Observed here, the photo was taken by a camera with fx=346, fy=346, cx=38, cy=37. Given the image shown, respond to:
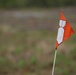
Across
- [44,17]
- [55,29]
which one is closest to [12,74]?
[55,29]

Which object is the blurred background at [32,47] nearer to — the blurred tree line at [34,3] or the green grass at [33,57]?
the green grass at [33,57]

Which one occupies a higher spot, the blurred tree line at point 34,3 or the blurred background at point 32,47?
the blurred tree line at point 34,3

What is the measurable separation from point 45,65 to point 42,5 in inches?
763

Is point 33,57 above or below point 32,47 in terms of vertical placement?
below

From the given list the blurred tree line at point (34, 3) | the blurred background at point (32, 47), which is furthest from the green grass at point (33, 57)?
the blurred tree line at point (34, 3)

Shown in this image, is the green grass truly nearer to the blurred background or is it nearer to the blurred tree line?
the blurred background

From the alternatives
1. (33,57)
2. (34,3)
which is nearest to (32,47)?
(33,57)

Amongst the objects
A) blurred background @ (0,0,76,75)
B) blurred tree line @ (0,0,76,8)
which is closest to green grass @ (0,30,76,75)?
blurred background @ (0,0,76,75)

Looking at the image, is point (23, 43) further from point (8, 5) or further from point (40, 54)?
point (8, 5)

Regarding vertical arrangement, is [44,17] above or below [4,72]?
above

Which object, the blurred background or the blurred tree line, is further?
the blurred tree line

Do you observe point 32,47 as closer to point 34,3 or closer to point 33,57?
point 33,57

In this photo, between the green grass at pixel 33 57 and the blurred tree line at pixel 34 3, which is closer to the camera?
the green grass at pixel 33 57

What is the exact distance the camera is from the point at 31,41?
1423cm
